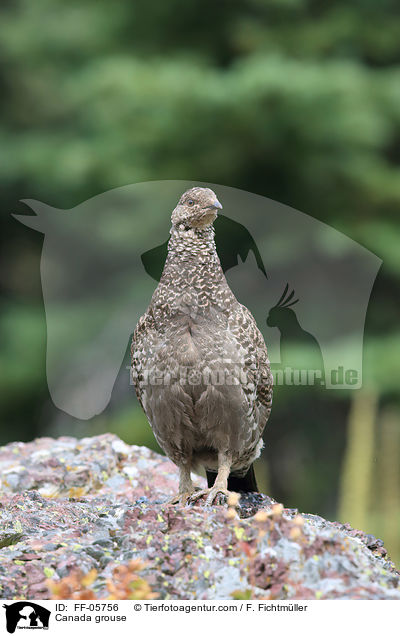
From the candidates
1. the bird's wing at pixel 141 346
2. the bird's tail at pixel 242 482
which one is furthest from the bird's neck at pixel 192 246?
the bird's tail at pixel 242 482

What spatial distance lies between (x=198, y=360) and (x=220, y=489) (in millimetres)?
702

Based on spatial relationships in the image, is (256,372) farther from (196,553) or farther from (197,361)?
(196,553)

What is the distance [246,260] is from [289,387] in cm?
176

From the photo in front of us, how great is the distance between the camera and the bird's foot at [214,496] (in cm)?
418

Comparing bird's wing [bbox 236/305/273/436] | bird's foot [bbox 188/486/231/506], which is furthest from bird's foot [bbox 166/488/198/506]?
bird's wing [bbox 236/305/273/436]

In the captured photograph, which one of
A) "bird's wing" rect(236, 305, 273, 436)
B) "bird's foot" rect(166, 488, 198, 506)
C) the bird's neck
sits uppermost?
the bird's neck

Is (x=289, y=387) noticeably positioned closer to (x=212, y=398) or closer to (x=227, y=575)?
(x=212, y=398)

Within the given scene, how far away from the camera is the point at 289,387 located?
884 centimetres

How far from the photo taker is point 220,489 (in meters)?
4.24

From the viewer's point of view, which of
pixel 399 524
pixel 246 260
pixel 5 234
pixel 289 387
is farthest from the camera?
pixel 5 234
